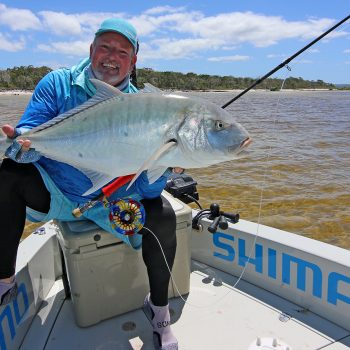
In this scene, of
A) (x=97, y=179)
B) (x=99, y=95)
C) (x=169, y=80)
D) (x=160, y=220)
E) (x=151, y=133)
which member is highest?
(x=99, y=95)

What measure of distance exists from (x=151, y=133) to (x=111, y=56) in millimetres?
849

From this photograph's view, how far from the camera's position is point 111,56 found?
2.39m

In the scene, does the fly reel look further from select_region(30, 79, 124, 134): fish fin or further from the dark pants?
select_region(30, 79, 124, 134): fish fin

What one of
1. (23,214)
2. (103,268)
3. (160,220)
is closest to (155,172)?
(160,220)

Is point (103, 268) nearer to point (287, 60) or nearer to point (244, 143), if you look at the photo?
point (244, 143)

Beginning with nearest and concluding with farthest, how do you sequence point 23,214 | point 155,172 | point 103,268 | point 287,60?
point 155,172 < point 23,214 < point 103,268 < point 287,60

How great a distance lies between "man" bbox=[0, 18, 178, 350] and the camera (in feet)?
7.43

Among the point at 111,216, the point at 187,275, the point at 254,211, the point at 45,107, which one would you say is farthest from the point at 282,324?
the point at 254,211

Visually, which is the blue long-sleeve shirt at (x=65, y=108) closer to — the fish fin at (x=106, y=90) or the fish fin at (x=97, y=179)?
the fish fin at (x=97, y=179)

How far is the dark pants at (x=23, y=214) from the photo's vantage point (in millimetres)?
2244

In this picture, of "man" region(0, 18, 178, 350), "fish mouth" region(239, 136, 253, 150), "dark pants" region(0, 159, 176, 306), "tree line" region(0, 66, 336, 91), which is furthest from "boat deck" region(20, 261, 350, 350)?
"tree line" region(0, 66, 336, 91)

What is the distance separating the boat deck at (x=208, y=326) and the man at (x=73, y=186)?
9.4 inches

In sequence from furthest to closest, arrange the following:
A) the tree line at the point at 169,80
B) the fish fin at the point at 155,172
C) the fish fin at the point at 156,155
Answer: the tree line at the point at 169,80 < the fish fin at the point at 155,172 < the fish fin at the point at 156,155

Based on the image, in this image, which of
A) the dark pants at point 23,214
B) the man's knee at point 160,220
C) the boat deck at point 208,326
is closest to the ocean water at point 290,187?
the boat deck at point 208,326
